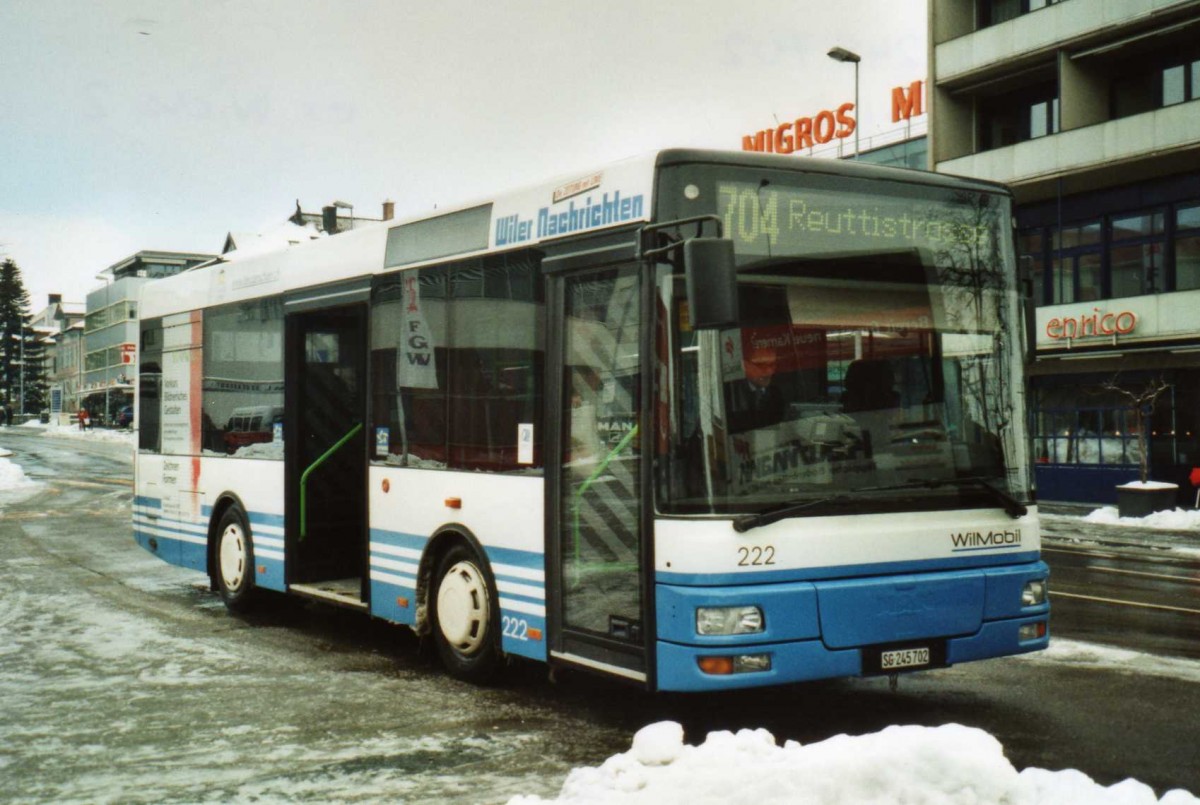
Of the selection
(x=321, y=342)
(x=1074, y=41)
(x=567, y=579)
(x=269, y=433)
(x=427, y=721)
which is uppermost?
(x=1074, y=41)

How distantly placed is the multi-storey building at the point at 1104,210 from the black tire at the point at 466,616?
21.0 m

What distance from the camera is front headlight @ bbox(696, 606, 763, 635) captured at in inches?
247

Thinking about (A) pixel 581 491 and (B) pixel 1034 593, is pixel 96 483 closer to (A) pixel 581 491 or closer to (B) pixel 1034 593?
(A) pixel 581 491

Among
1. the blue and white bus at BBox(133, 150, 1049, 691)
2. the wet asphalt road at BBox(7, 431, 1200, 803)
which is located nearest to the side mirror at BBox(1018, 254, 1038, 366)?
the blue and white bus at BBox(133, 150, 1049, 691)

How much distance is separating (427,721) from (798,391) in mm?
2777

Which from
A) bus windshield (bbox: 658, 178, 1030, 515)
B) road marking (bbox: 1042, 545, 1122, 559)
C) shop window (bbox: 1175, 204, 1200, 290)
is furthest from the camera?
shop window (bbox: 1175, 204, 1200, 290)

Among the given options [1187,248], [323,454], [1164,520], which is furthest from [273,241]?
[1187,248]

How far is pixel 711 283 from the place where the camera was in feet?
19.5

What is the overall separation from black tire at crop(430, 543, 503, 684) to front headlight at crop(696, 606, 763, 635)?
190cm

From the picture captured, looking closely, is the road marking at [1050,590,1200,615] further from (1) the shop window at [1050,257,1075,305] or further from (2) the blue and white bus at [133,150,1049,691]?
(1) the shop window at [1050,257,1075,305]

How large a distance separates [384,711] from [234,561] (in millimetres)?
4563

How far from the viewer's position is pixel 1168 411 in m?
27.5

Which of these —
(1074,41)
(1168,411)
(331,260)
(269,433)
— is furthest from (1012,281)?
(1074,41)

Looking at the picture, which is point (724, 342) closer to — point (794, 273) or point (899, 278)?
point (794, 273)
